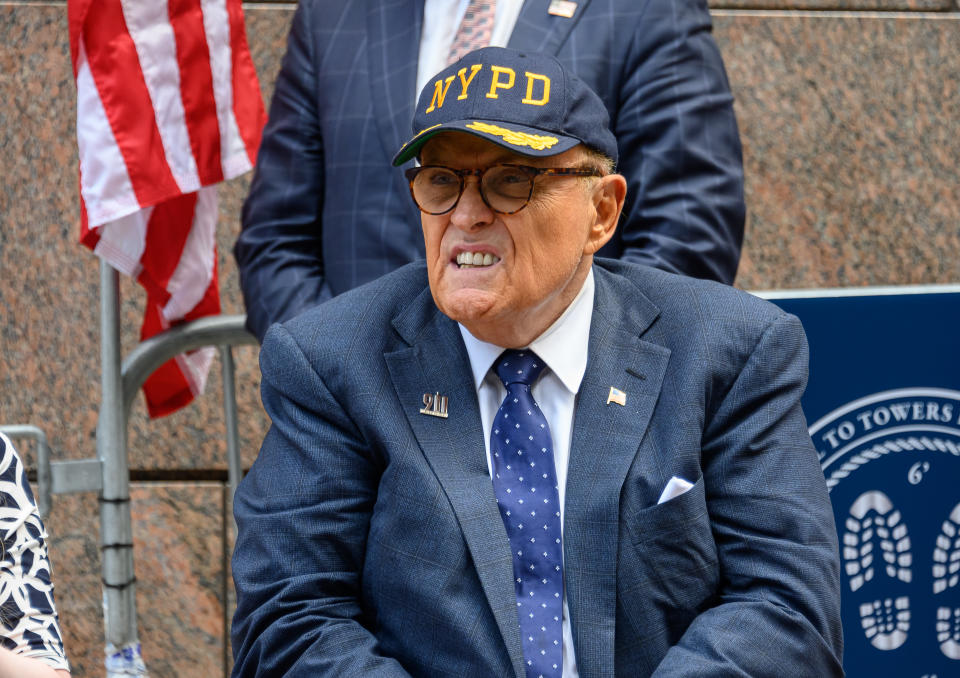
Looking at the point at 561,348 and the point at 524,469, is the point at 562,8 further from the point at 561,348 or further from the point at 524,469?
the point at 524,469

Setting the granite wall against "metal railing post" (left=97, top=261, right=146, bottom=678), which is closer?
"metal railing post" (left=97, top=261, right=146, bottom=678)

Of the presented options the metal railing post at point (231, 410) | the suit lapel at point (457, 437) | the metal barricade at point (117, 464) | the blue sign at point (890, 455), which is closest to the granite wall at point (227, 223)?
the metal railing post at point (231, 410)

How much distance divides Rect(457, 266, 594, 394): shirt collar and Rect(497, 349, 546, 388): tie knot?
1 cm

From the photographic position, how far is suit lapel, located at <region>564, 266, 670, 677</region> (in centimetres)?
233

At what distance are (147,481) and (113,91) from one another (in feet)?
6.34

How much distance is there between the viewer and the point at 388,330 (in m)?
2.57

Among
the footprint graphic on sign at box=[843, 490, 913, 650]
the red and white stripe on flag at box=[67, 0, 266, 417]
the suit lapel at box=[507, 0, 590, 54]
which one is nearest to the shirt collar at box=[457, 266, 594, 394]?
the suit lapel at box=[507, 0, 590, 54]

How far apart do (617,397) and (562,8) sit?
3.74ft

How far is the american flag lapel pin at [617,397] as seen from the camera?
2.48 meters

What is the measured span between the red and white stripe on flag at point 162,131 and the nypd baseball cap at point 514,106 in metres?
1.48

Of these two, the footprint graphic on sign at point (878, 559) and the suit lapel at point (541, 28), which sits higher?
the suit lapel at point (541, 28)

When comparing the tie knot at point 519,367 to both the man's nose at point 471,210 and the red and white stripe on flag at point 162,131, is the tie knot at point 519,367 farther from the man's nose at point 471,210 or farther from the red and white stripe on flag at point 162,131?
the red and white stripe on flag at point 162,131

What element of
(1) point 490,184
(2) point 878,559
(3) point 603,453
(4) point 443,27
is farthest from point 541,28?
(2) point 878,559

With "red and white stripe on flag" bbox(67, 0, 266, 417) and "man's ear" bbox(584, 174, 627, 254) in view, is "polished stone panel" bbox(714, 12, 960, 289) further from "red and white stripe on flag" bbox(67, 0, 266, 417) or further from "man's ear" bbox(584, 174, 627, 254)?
"man's ear" bbox(584, 174, 627, 254)
